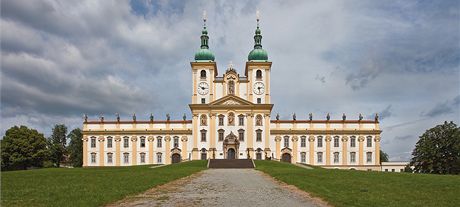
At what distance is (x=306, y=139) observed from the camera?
65.6 metres

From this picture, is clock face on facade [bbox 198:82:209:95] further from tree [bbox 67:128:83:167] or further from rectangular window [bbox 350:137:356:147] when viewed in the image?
tree [bbox 67:128:83:167]

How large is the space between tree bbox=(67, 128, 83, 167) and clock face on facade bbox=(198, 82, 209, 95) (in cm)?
2838

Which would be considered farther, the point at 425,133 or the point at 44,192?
the point at 425,133

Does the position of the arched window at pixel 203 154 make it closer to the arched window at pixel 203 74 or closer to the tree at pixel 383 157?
the arched window at pixel 203 74

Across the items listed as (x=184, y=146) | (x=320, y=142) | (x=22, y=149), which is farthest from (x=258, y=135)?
(x=22, y=149)

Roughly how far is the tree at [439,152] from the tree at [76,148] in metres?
56.2

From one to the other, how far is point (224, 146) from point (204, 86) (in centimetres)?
958

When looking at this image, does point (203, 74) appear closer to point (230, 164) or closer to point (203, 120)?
point (203, 120)

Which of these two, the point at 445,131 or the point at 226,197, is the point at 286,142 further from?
the point at 226,197

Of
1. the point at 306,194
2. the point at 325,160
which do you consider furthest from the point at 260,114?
the point at 306,194

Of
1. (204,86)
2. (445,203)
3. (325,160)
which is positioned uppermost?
(204,86)

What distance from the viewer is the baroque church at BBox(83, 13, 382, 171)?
62594 millimetres

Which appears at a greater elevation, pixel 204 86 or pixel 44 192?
pixel 204 86

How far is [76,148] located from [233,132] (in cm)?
3481
